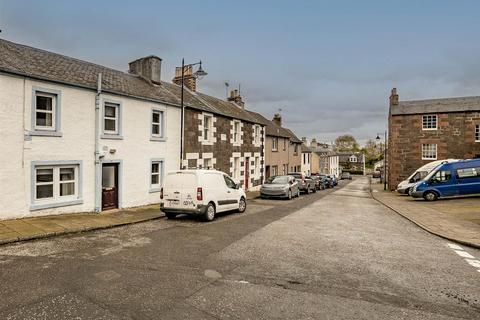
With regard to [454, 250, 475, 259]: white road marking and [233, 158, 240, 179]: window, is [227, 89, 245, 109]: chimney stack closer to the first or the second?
[233, 158, 240, 179]: window

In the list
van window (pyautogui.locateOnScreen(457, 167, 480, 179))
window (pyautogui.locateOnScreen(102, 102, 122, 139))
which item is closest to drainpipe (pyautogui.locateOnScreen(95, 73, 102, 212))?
window (pyautogui.locateOnScreen(102, 102, 122, 139))

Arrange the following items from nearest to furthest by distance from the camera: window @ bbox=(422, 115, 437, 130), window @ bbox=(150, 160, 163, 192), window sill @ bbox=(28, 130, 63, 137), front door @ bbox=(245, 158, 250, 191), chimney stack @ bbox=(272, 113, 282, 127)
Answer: window sill @ bbox=(28, 130, 63, 137)
window @ bbox=(150, 160, 163, 192)
front door @ bbox=(245, 158, 250, 191)
window @ bbox=(422, 115, 437, 130)
chimney stack @ bbox=(272, 113, 282, 127)

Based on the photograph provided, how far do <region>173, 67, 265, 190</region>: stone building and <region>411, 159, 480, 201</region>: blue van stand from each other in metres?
13.5

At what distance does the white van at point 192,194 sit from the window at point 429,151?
26322 mm

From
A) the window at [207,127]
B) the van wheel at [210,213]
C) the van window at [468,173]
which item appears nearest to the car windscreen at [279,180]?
the window at [207,127]

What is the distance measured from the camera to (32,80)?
1094 centimetres

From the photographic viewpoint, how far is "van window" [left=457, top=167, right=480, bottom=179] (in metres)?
20.0

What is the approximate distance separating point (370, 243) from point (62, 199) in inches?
445

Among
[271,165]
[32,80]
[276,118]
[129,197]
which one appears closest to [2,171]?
[32,80]

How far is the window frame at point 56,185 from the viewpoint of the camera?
10.9 m

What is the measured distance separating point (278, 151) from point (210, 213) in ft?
78.7

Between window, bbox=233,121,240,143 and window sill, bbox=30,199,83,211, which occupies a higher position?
window, bbox=233,121,240,143

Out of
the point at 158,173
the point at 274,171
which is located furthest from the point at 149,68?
the point at 274,171

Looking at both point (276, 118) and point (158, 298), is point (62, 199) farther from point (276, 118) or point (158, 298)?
point (276, 118)
